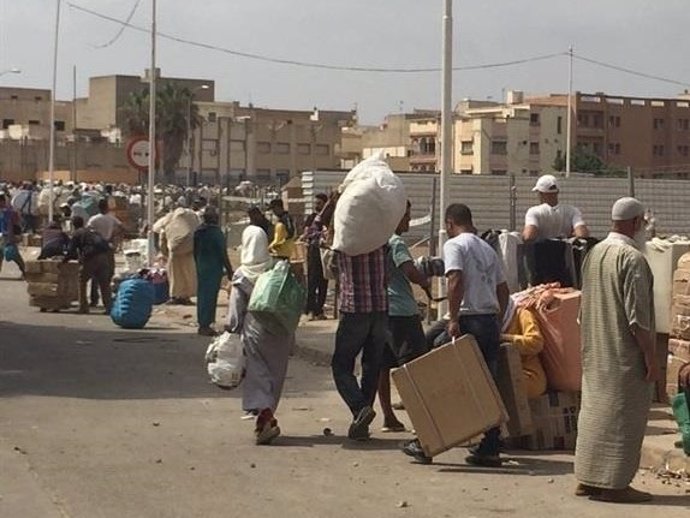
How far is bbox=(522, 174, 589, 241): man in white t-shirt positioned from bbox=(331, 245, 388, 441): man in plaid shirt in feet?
8.26

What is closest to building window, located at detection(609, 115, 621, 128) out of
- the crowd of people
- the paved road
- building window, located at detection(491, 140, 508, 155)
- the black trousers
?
building window, located at detection(491, 140, 508, 155)

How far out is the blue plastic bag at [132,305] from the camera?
69.3 feet

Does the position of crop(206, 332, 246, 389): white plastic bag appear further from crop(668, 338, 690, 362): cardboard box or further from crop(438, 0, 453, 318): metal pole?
crop(438, 0, 453, 318): metal pole

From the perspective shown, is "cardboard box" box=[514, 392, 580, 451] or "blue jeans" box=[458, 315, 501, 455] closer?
"blue jeans" box=[458, 315, 501, 455]

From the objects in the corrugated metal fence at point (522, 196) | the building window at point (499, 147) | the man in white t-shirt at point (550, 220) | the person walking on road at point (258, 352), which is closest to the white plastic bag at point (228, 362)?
the person walking on road at point (258, 352)

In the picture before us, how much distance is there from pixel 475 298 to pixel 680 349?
1.77 m

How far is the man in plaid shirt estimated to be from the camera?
35.8 ft

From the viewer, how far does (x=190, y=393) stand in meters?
14.2

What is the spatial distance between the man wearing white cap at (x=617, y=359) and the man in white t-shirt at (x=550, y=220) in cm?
425

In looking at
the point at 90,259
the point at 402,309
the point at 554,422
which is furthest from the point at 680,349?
the point at 90,259

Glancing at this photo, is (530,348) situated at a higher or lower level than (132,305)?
higher

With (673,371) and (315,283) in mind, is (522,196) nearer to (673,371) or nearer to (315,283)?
(315,283)

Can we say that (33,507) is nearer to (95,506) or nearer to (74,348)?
(95,506)

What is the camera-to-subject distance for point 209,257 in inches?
776
